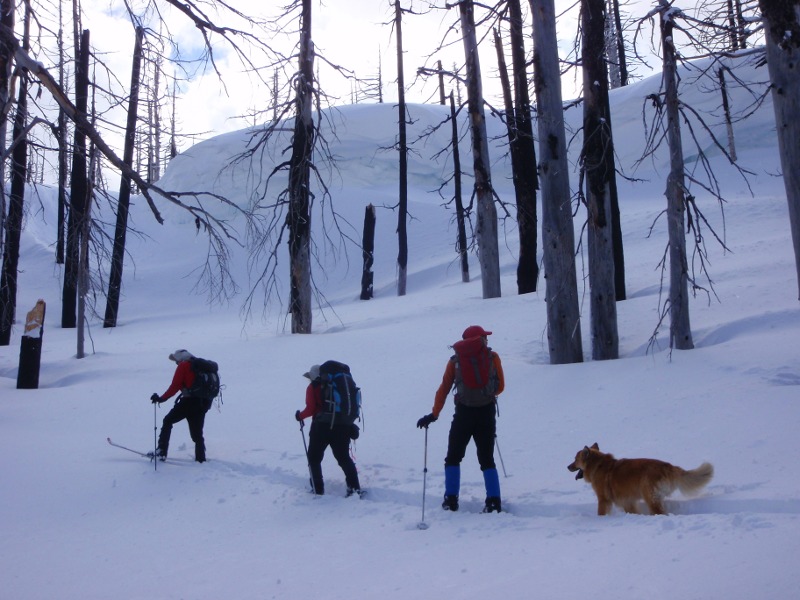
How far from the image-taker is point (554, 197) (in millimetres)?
10742

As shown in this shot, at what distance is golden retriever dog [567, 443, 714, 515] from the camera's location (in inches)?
219

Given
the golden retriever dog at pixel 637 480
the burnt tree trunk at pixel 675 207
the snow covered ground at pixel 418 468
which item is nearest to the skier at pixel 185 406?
the snow covered ground at pixel 418 468

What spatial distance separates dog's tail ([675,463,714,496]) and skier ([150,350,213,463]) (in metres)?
5.30

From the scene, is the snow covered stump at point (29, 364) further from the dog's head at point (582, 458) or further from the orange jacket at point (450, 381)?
the dog's head at point (582, 458)

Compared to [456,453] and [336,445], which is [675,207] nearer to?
[456,453]

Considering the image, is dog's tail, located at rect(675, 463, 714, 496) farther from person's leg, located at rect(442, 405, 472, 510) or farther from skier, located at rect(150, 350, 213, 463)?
skier, located at rect(150, 350, 213, 463)

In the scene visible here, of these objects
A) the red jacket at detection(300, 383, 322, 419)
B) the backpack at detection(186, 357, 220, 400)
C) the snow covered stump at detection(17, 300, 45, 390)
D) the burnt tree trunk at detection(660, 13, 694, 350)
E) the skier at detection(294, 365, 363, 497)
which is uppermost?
the burnt tree trunk at detection(660, 13, 694, 350)

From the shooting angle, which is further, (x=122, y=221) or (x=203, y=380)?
(x=122, y=221)

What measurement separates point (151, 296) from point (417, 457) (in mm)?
24595

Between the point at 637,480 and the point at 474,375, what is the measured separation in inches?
64.1

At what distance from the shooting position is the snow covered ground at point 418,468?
4754mm

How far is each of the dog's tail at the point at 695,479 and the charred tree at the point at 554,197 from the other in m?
5.35

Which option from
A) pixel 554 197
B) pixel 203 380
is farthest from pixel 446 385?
pixel 554 197

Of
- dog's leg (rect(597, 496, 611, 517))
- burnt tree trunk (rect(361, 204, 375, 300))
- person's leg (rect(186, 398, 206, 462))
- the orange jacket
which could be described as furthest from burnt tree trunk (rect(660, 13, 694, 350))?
burnt tree trunk (rect(361, 204, 375, 300))
